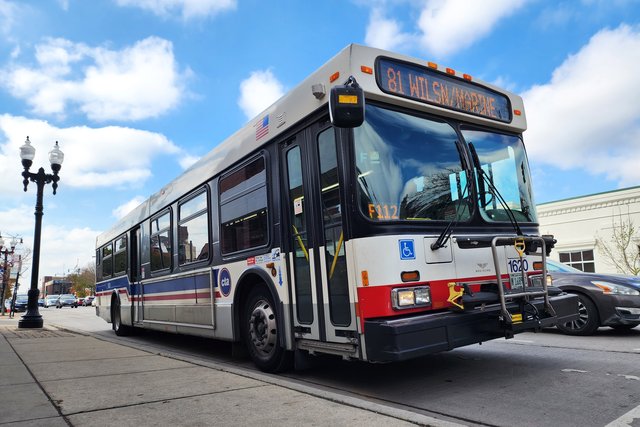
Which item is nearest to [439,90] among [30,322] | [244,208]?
[244,208]

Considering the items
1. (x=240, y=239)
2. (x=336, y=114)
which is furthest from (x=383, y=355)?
(x=240, y=239)

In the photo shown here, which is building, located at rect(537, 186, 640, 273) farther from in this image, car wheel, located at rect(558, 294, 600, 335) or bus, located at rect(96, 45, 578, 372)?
bus, located at rect(96, 45, 578, 372)

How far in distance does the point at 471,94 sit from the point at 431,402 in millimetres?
3309

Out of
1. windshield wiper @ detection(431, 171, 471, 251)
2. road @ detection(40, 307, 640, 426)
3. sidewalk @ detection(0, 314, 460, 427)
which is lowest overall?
road @ detection(40, 307, 640, 426)

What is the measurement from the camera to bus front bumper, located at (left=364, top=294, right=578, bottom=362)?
4.14m

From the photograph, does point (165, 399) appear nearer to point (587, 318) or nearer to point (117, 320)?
point (587, 318)

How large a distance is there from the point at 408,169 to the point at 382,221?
25.5 inches

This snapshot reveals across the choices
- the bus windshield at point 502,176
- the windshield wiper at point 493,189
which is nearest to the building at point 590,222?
the bus windshield at point 502,176

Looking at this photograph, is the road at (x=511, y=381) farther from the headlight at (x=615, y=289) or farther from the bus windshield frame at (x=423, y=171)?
the bus windshield frame at (x=423, y=171)

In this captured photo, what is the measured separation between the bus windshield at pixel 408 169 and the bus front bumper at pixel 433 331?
93 centimetres

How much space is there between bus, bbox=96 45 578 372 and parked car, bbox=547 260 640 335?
8.46 feet

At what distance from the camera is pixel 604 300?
7586mm

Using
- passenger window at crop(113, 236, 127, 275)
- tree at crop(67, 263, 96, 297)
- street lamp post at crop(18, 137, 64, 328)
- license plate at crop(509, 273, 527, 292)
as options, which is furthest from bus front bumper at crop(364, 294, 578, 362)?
tree at crop(67, 263, 96, 297)

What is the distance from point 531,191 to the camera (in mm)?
5953
